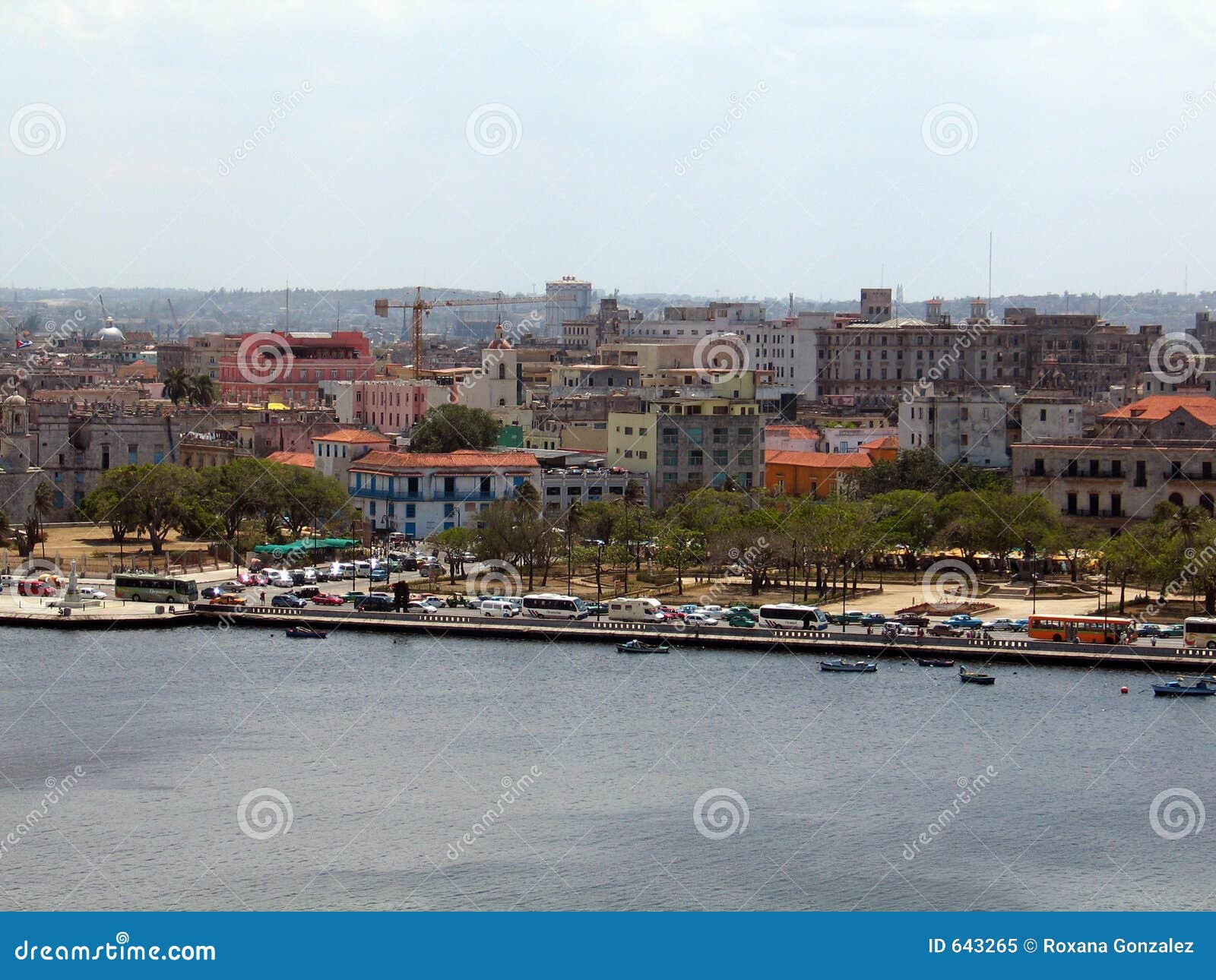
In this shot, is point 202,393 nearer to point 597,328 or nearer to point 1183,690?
point 1183,690

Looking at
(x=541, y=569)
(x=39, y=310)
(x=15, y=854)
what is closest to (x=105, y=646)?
(x=541, y=569)

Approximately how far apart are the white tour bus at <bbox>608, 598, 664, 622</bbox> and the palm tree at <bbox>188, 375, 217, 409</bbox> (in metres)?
26.0

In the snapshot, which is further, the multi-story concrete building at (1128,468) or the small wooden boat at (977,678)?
the multi-story concrete building at (1128,468)

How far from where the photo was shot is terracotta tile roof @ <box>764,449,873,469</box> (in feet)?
165

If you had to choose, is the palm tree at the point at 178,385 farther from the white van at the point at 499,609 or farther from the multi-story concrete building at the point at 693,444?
the white van at the point at 499,609

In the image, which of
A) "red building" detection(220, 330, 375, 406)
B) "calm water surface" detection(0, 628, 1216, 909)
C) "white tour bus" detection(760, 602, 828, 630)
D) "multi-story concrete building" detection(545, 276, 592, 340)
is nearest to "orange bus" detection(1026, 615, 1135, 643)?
"calm water surface" detection(0, 628, 1216, 909)

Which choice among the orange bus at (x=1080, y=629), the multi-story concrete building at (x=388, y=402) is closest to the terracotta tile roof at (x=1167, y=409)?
the orange bus at (x=1080, y=629)

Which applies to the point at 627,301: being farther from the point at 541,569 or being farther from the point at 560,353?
the point at 541,569

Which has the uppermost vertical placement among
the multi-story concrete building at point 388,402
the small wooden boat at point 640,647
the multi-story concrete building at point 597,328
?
the multi-story concrete building at point 597,328

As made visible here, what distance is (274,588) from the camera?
124ft

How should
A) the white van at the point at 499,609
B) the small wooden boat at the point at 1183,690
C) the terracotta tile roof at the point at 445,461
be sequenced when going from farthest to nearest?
the terracotta tile roof at the point at 445,461
the white van at the point at 499,609
the small wooden boat at the point at 1183,690

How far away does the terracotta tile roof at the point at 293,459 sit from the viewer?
1922 inches

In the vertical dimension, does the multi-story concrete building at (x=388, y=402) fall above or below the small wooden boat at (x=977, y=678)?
above

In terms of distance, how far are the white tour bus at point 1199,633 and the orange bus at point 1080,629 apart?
2.45 ft
